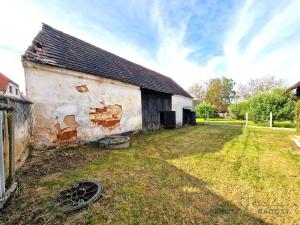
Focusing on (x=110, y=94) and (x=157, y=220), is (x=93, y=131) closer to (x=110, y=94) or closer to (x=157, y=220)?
(x=110, y=94)

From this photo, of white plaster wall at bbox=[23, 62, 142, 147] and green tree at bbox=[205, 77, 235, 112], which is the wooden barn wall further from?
green tree at bbox=[205, 77, 235, 112]

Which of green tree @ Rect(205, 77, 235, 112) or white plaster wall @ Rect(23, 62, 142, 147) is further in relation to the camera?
green tree @ Rect(205, 77, 235, 112)

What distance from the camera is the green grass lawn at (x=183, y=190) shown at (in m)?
2.63

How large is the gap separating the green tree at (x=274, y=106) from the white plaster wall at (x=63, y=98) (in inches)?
659

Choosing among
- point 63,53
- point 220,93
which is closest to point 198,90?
point 220,93

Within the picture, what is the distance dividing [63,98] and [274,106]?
19809 millimetres

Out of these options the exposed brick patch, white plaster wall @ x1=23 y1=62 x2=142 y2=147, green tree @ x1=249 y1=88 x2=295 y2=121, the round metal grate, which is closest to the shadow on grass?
the round metal grate

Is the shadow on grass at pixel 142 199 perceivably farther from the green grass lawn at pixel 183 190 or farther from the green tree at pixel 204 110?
the green tree at pixel 204 110

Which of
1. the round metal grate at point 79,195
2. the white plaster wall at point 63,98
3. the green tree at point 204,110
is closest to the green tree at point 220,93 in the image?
the green tree at point 204,110

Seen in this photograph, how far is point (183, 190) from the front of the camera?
11.5 ft

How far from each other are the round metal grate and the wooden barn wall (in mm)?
8123

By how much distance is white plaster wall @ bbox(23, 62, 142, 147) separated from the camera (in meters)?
5.76

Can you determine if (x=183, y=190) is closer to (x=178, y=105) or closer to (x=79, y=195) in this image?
(x=79, y=195)

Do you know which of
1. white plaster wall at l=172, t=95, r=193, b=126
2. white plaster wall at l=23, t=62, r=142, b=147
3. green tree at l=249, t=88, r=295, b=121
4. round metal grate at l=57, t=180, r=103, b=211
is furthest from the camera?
green tree at l=249, t=88, r=295, b=121
